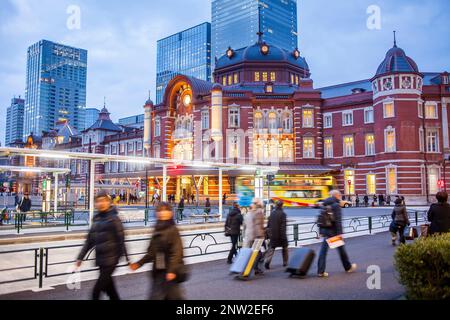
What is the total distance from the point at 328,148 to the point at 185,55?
133 m

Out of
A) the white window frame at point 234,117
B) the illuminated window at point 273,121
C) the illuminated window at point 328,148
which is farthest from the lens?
the illuminated window at point 273,121

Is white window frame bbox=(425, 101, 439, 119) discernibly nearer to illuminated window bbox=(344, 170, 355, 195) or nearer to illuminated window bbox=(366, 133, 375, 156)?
illuminated window bbox=(366, 133, 375, 156)

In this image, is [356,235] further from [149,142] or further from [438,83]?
[149,142]

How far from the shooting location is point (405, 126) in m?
41.9

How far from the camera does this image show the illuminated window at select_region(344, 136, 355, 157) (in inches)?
1841

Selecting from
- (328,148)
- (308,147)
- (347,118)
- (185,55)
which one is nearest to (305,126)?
(308,147)

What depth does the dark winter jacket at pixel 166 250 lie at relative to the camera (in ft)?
16.9

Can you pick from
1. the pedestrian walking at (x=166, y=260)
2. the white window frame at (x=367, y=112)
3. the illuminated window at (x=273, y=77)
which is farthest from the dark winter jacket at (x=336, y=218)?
the illuminated window at (x=273, y=77)

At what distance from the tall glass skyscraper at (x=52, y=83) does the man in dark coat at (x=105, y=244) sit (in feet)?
193

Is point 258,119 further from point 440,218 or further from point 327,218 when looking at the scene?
point 440,218

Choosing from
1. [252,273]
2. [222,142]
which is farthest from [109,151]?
[252,273]

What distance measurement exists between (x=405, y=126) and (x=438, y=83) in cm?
882

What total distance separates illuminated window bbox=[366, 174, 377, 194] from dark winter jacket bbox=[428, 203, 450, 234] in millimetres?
36806

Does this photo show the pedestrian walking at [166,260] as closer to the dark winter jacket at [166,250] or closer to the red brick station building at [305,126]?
the dark winter jacket at [166,250]
